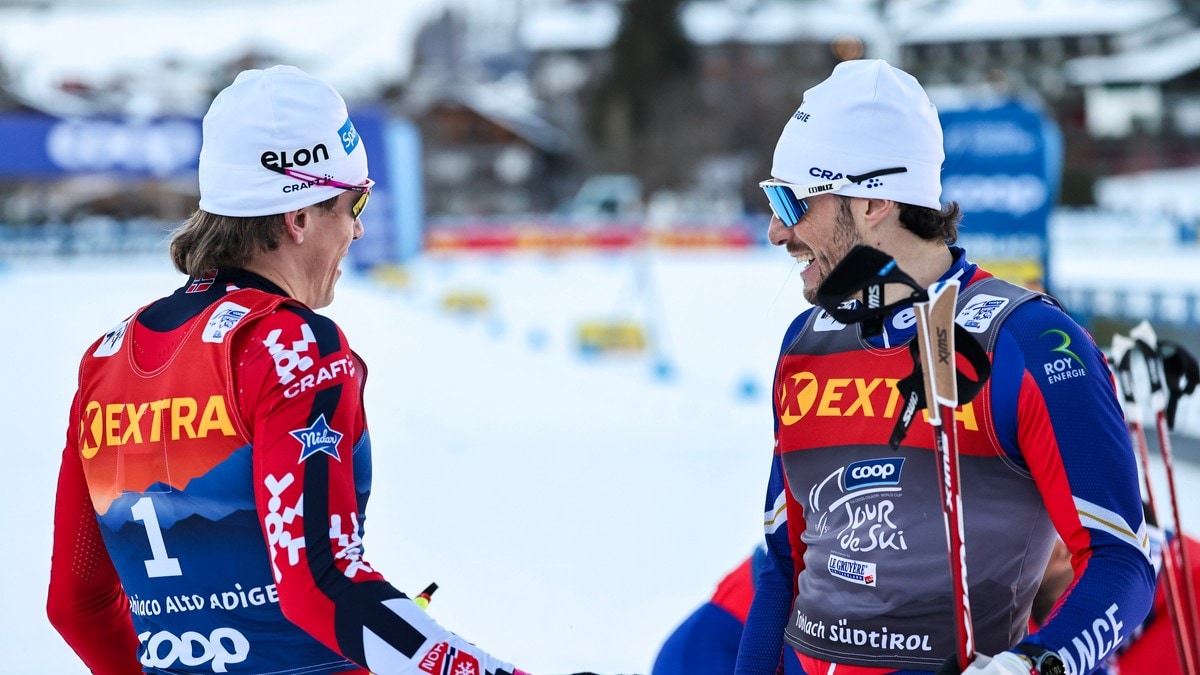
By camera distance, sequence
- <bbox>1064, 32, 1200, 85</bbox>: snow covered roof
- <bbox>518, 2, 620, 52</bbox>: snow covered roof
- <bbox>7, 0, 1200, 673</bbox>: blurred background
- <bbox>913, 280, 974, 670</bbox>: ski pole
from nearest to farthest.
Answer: <bbox>913, 280, 974, 670</bbox>: ski pole, <bbox>7, 0, 1200, 673</bbox>: blurred background, <bbox>1064, 32, 1200, 85</bbox>: snow covered roof, <bbox>518, 2, 620, 52</bbox>: snow covered roof

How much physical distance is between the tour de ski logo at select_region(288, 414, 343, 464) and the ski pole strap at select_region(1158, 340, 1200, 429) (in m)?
2.11

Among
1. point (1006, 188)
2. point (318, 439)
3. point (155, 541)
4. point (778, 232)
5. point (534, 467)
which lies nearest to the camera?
point (318, 439)

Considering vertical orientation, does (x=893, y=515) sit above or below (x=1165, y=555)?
above

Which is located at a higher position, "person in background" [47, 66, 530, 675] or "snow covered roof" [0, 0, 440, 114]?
"snow covered roof" [0, 0, 440, 114]

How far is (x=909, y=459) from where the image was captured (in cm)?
206

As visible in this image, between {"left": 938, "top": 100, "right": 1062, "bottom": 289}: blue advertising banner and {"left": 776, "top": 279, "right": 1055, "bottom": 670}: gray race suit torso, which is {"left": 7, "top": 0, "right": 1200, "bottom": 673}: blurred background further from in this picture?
{"left": 776, "top": 279, "right": 1055, "bottom": 670}: gray race suit torso

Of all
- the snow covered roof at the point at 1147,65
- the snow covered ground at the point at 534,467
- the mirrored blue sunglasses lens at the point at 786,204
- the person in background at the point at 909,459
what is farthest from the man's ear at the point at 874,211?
the snow covered roof at the point at 1147,65

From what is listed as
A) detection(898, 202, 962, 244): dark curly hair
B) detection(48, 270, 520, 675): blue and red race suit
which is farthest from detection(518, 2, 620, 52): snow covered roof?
detection(48, 270, 520, 675): blue and red race suit

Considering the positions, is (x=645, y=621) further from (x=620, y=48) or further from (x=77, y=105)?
(x=620, y=48)

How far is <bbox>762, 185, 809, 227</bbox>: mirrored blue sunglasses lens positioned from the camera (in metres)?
2.25

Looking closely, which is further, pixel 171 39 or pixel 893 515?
pixel 171 39

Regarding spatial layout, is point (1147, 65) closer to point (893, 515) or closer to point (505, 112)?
point (505, 112)

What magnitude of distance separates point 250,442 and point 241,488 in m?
0.07

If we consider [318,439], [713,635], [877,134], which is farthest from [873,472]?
[713,635]
